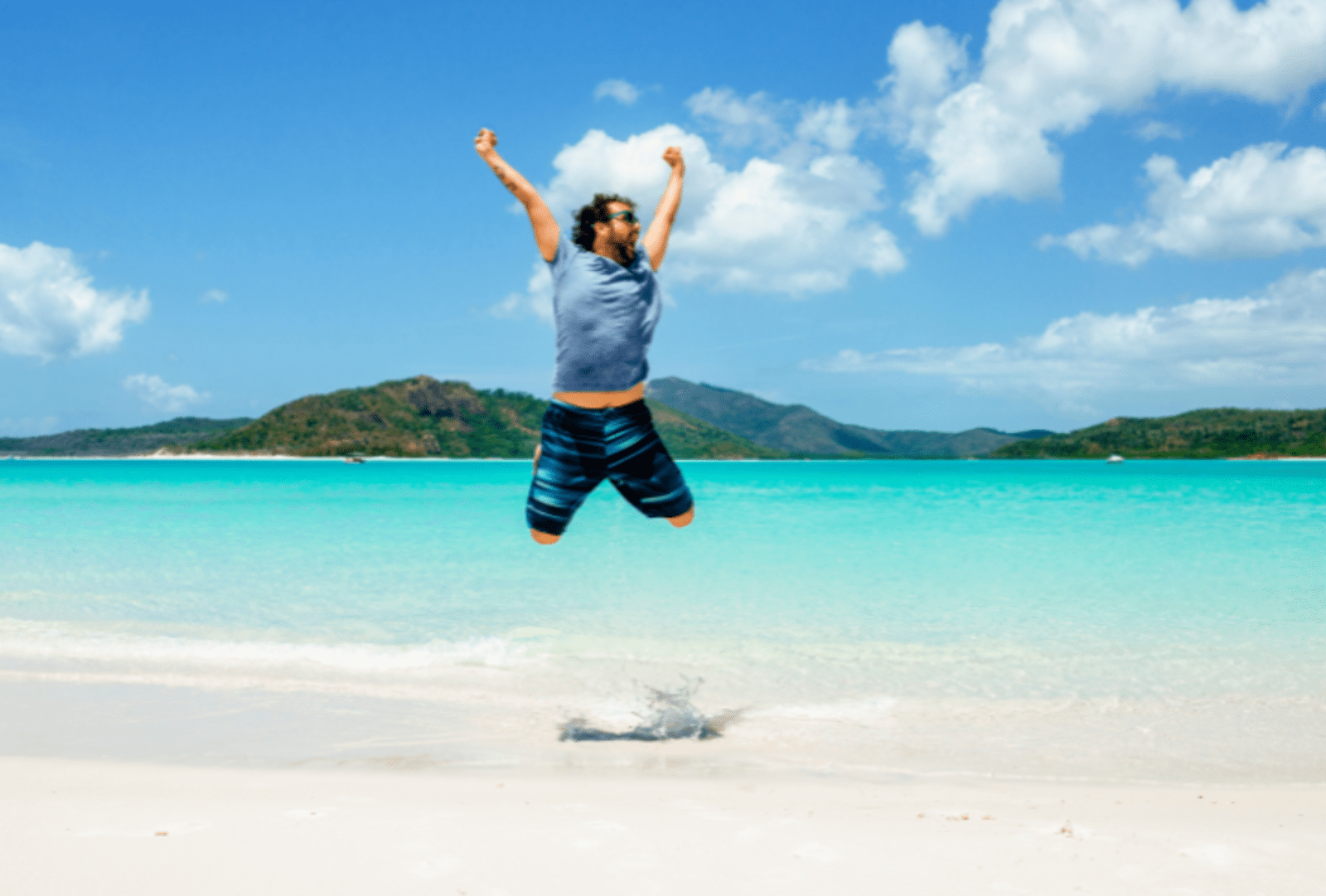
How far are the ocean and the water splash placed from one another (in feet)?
0.55

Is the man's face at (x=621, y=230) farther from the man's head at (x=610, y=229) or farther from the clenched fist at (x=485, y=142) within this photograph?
the clenched fist at (x=485, y=142)

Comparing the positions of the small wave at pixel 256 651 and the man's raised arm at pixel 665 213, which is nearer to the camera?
the man's raised arm at pixel 665 213

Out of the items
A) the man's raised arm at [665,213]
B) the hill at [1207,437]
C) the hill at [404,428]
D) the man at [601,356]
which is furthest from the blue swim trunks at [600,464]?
the hill at [1207,437]

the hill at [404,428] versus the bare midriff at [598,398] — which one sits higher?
the hill at [404,428]

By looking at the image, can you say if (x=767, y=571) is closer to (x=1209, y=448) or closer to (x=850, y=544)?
(x=850, y=544)

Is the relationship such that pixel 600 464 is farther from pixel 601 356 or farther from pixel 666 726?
pixel 666 726

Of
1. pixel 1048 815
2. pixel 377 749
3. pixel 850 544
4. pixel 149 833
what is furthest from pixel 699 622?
pixel 850 544

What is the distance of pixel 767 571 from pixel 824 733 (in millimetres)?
10123

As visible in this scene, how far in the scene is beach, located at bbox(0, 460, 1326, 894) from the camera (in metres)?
4.35

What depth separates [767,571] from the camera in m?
17.4

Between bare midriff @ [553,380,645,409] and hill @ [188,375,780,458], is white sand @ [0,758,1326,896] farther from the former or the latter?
hill @ [188,375,780,458]

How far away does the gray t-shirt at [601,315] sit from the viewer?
364 centimetres

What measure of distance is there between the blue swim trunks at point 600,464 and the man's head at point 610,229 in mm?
722

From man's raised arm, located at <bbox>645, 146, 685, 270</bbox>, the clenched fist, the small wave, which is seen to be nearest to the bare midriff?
man's raised arm, located at <bbox>645, 146, 685, 270</bbox>
